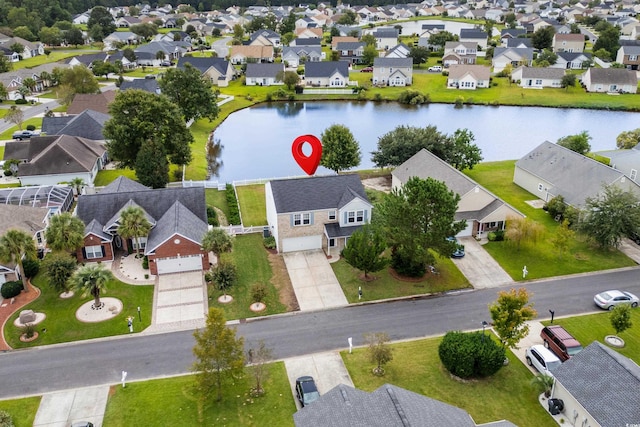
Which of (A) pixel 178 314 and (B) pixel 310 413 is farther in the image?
(A) pixel 178 314

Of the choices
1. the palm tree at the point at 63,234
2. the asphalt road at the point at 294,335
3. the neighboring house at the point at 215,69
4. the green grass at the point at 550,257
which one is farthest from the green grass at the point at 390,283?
the neighboring house at the point at 215,69

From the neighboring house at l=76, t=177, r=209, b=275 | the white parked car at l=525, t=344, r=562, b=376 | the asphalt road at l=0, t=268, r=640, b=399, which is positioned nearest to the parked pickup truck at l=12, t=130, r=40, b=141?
the neighboring house at l=76, t=177, r=209, b=275

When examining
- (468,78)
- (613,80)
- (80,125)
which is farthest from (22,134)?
(613,80)

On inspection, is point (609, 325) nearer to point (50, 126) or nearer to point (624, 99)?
point (50, 126)

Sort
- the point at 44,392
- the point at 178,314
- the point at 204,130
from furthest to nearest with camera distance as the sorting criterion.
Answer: the point at 204,130
the point at 178,314
the point at 44,392

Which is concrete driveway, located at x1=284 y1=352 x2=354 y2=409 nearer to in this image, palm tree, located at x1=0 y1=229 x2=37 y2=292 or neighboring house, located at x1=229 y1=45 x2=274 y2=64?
palm tree, located at x1=0 y1=229 x2=37 y2=292

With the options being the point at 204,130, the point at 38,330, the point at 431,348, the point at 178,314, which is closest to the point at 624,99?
the point at 204,130

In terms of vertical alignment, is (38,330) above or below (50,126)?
below

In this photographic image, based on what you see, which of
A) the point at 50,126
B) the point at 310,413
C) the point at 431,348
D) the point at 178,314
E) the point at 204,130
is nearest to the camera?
the point at 310,413
